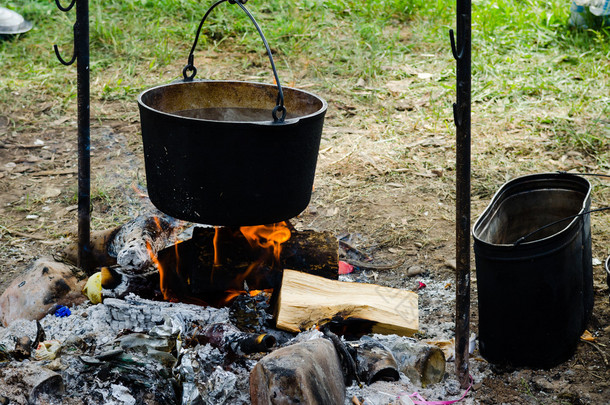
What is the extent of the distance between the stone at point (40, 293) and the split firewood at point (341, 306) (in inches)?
40.1

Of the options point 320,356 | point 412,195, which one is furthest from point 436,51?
point 320,356

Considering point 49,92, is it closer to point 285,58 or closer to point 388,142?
point 285,58

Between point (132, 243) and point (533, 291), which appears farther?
point (132, 243)

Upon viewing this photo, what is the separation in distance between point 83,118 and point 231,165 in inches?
39.6

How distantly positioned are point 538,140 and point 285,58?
9.66 ft

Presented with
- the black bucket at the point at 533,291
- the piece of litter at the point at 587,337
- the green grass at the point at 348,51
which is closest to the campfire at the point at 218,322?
the black bucket at the point at 533,291

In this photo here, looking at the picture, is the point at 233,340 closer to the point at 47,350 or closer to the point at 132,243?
the point at 47,350

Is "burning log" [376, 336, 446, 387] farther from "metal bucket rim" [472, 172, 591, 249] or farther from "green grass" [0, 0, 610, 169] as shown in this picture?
"green grass" [0, 0, 610, 169]

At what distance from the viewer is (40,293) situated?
120 inches

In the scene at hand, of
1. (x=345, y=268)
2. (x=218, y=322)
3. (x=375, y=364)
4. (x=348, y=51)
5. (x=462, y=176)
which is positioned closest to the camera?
(x=462, y=176)

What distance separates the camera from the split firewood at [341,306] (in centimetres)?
288

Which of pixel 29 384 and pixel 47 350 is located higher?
pixel 29 384

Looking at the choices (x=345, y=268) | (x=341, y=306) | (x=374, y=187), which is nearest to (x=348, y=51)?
(x=374, y=187)

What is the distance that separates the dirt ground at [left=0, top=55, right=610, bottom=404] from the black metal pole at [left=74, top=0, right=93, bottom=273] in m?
0.53
